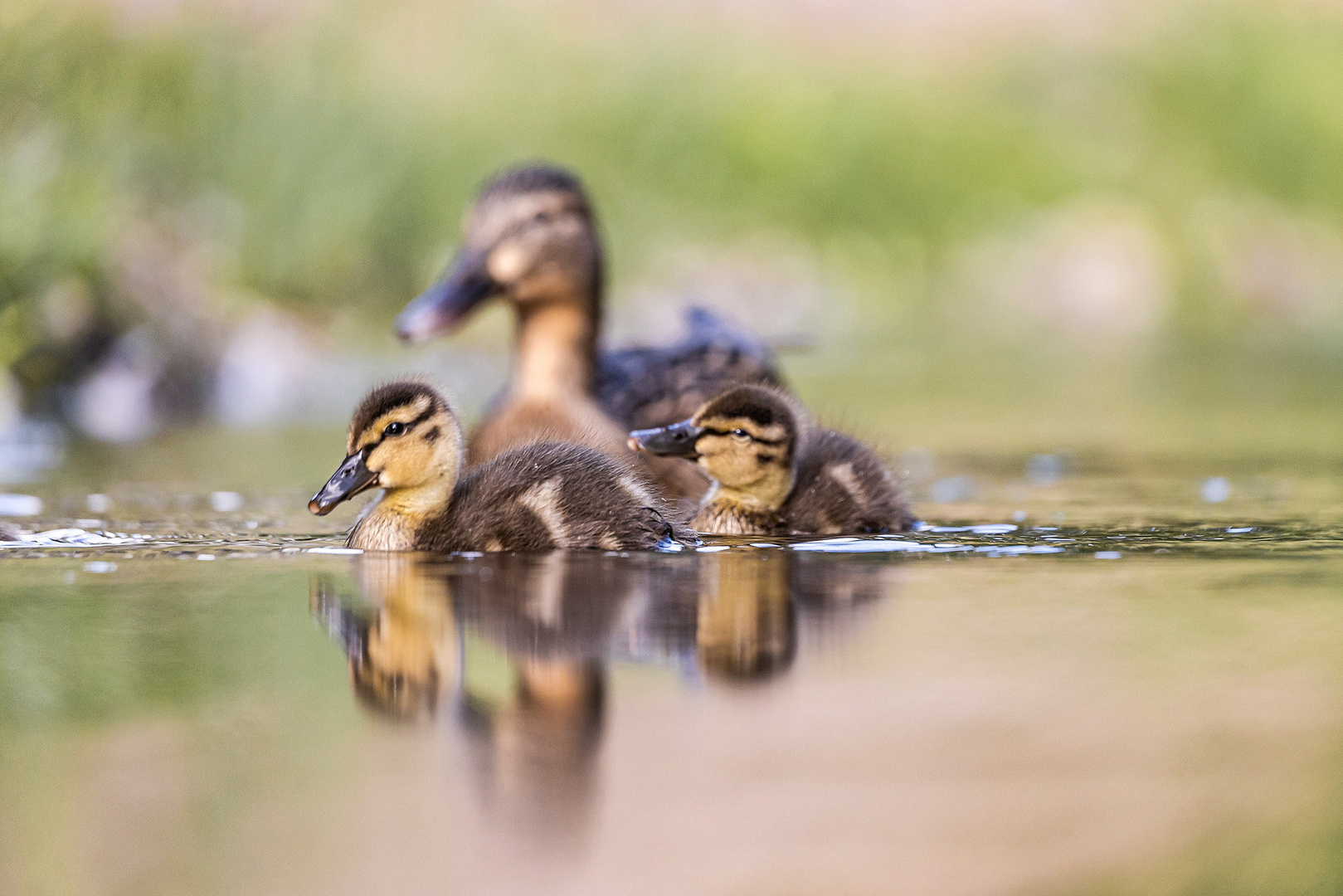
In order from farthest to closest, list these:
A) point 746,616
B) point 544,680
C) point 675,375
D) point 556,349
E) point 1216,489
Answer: point 556,349 → point 675,375 → point 1216,489 → point 746,616 → point 544,680

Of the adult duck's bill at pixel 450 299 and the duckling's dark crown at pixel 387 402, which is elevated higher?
the adult duck's bill at pixel 450 299

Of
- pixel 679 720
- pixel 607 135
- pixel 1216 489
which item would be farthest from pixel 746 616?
pixel 607 135

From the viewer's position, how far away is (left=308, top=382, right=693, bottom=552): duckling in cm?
375

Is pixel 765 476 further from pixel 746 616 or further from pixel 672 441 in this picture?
pixel 746 616

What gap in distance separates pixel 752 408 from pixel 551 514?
542 mm

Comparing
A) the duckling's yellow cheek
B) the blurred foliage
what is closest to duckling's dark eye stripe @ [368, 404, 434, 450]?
the duckling's yellow cheek

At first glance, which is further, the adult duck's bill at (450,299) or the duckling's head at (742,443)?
the adult duck's bill at (450,299)

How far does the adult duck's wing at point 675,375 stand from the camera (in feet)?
15.8

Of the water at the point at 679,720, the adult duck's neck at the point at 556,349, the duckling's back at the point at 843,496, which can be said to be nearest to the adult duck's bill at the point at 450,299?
the adult duck's neck at the point at 556,349

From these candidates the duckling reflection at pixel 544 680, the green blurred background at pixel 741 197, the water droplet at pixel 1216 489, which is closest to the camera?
the duckling reflection at pixel 544 680

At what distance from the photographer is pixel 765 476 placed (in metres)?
4.07

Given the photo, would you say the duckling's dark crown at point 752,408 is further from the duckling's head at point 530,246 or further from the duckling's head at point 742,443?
the duckling's head at point 530,246

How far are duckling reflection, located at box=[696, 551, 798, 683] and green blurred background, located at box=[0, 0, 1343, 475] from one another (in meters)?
2.83

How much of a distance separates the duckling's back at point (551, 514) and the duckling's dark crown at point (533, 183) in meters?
1.69
